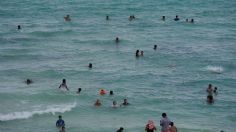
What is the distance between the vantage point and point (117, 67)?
4075 cm

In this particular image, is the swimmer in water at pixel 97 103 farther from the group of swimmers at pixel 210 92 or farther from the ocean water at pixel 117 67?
the group of swimmers at pixel 210 92

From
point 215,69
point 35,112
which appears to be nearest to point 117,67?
point 215,69

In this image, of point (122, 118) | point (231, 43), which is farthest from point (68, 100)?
point (231, 43)

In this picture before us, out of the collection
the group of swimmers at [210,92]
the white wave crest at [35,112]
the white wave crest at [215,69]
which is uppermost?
the white wave crest at [215,69]

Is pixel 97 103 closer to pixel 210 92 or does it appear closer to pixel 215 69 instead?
pixel 210 92

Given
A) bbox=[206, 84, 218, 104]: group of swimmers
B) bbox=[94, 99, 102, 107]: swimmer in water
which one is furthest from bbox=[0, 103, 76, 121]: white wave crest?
bbox=[206, 84, 218, 104]: group of swimmers

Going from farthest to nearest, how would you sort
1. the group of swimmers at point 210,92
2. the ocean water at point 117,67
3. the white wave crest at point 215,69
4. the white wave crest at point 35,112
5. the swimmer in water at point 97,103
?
the white wave crest at point 215,69 < the group of swimmers at point 210,92 < the swimmer in water at point 97,103 < the ocean water at point 117,67 < the white wave crest at point 35,112

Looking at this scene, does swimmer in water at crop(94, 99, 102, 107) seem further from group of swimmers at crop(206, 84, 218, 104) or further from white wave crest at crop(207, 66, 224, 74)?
white wave crest at crop(207, 66, 224, 74)

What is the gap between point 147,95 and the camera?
3416cm

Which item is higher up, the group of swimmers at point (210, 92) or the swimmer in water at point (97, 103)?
the group of swimmers at point (210, 92)

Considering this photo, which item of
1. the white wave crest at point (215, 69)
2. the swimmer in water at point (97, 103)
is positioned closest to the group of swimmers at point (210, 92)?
the white wave crest at point (215, 69)

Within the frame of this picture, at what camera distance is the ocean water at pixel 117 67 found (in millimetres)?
30484

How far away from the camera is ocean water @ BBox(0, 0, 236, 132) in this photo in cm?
3048

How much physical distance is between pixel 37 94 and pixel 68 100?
2.30 meters
